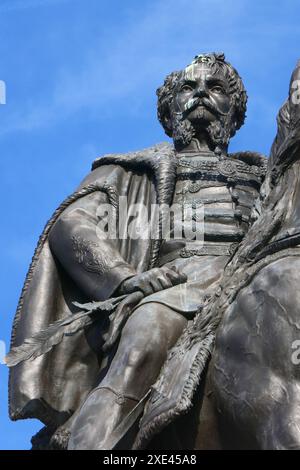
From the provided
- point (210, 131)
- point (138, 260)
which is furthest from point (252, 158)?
point (138, 260)

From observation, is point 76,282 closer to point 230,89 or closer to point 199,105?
point 199,105

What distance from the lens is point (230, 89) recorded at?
14352mm

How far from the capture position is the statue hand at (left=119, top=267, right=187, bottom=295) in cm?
1244

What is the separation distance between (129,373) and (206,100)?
345 cm

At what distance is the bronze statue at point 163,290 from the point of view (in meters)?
11.2

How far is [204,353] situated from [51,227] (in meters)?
2.86

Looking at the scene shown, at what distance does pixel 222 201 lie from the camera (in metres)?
13.5

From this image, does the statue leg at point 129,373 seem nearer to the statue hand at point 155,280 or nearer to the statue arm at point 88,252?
the statue hand at point 155,280


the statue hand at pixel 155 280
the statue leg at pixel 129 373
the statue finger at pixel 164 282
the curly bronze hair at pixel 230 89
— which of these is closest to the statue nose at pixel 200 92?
the curly bronze hair at pixel 230 89

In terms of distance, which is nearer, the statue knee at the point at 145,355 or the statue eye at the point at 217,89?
the statue knee at the point at 145,355

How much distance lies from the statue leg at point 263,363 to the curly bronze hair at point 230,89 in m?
3.55

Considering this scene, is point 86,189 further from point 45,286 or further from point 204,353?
point 204,353

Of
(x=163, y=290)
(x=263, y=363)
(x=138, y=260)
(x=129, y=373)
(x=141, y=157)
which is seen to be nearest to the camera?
(x=263, y=363)

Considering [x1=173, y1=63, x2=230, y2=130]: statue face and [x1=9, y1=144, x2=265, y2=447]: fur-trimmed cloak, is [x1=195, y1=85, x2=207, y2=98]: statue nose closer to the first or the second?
[x1=173, y1=63, x2=230, y2=130]: statue face
